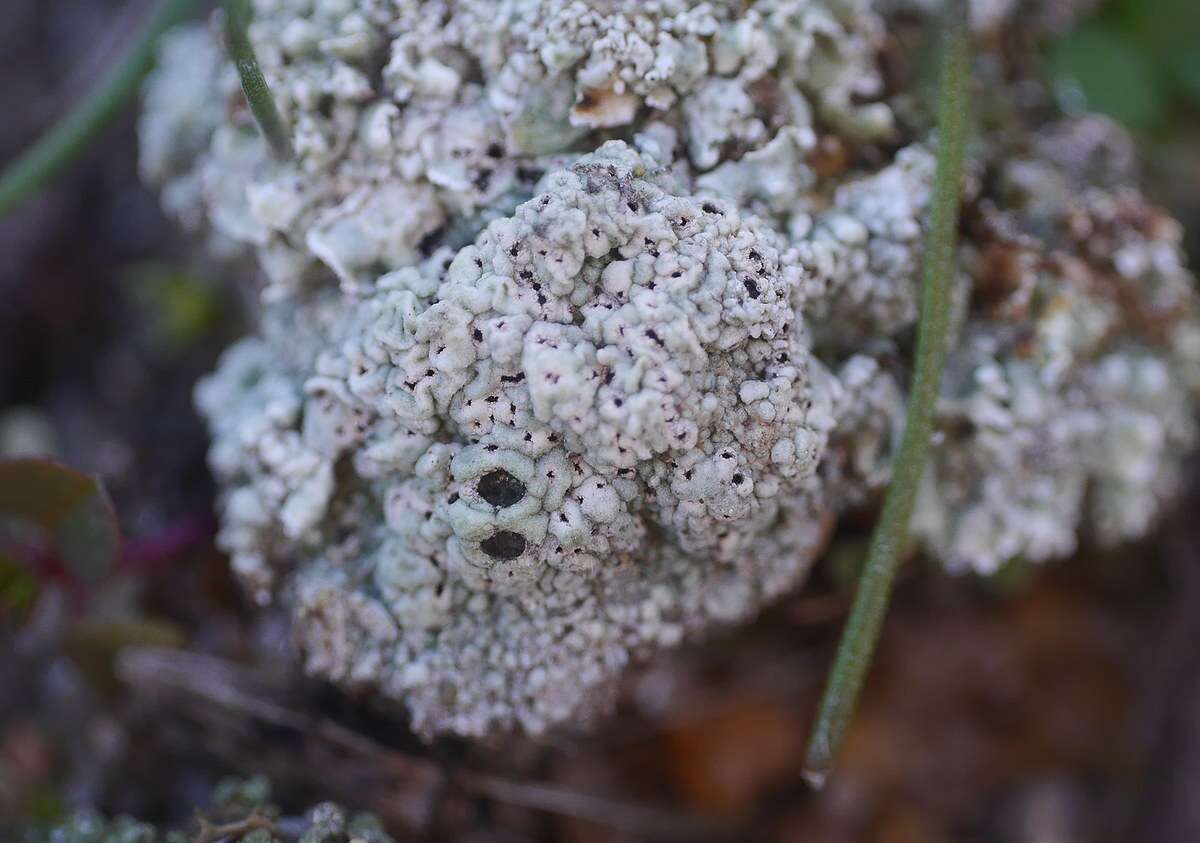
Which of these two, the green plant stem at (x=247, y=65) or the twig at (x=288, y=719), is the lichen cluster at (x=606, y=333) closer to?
the green plant stem at (x=247, y=65)

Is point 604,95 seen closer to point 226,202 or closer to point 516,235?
point 516,235

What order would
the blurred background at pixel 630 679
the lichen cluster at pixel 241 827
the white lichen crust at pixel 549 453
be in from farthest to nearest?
1. the blurred background at pixel 630 679
2. the lichen cluster at pixel 241 827
3. the white lichen crust at pixel 549 453

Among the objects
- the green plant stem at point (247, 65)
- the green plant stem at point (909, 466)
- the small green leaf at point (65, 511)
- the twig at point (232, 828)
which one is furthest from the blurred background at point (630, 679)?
the green plant stem at point (247, 65)

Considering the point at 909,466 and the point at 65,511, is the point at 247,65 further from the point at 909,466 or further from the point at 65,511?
the point at 909,466

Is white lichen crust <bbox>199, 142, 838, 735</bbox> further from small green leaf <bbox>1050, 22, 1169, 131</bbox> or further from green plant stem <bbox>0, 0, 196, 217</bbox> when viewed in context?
small green leaf <bbox>1050, 22, 1169, 131</bbox>

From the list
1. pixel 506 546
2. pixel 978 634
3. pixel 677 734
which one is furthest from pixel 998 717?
pixel 506 546

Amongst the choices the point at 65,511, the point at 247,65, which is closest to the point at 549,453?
the point at 247,65

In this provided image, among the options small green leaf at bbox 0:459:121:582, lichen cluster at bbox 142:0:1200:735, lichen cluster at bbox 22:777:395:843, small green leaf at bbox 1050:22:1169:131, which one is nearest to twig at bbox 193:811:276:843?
lichen cluster at bbox 22:777:395:843
